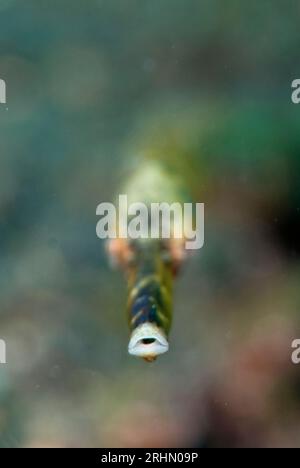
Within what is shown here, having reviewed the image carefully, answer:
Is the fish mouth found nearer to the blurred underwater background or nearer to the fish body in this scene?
the fish body

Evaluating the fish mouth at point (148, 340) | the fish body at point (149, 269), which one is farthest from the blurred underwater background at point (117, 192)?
the fish mouth at point (148, 340)

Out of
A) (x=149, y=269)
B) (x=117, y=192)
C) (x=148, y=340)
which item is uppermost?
(x=117, y=192)

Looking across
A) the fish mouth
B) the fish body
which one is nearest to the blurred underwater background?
the fish body

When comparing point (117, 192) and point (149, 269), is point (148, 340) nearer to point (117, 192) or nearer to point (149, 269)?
point (149, 269)

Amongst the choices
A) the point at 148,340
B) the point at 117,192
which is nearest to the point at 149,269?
the point at 148,340

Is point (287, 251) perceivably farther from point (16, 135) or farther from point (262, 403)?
point (16, 135)

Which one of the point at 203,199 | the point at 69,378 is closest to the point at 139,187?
the point at 203,199
